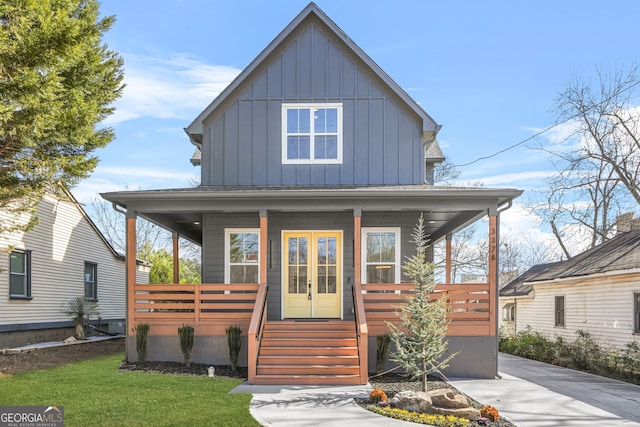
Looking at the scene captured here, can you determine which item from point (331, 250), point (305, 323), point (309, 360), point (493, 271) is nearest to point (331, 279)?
point (331, 250)

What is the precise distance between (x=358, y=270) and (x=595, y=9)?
14398 mm

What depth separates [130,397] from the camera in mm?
8430

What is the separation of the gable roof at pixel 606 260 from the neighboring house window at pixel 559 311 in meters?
0.80

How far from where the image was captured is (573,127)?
2466 centimetres

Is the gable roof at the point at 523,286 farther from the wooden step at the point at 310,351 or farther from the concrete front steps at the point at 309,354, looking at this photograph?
the wooden step at the point at 310,351

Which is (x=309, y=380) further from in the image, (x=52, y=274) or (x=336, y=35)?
(x=52, y=274)

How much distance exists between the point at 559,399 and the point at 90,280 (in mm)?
16174

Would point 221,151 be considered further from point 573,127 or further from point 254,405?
point 573,127

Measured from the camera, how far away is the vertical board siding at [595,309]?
14.4 m

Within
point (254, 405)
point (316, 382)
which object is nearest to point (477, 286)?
point (316, 382)

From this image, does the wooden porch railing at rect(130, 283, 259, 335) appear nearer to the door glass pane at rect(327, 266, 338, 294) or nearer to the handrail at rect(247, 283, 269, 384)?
the handrail at rect(247, 283, 269, 384)

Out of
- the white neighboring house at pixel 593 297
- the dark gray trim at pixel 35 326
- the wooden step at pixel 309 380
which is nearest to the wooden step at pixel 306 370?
the wooden step at pixel 309 380

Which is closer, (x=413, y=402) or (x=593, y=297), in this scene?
(x=413, y=402)

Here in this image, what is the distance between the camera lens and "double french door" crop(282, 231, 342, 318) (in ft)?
44.7
